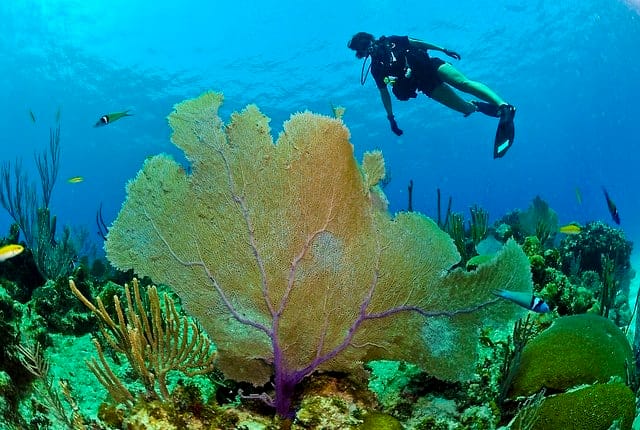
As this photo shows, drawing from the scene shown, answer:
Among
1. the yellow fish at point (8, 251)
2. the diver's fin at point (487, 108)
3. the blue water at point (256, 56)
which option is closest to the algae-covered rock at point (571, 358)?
the yellow fish at point (8, 251)

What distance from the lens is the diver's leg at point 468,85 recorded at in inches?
320

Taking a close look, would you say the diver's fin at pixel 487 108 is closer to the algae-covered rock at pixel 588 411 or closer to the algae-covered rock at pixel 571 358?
the algae-covered rock at pixel 571 358

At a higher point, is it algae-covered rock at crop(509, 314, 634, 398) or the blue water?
the blue water

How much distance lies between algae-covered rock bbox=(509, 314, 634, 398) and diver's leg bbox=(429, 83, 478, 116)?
6.85 metres

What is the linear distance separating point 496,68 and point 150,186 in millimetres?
49232

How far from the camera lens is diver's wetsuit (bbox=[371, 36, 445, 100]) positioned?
8555mm

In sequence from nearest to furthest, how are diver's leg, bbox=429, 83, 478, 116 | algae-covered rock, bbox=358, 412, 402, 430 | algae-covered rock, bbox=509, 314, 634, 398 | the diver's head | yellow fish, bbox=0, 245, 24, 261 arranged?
1. algae-covered rock, bbox=358, 412, 402, 430
2. algae-covered rock, bbox=509, 314, 634, 398
3. yellow fish, bbox=0, 245, 24, 261
4. the diver's head
5. diver's leg, bbox=429, 83, 478, 116

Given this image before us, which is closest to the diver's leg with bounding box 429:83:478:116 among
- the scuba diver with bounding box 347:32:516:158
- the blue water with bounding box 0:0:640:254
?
the scuba diver with bounding box 347:32:516:158

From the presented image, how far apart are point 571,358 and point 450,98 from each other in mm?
7355

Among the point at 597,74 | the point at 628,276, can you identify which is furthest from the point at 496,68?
the point at 628,276

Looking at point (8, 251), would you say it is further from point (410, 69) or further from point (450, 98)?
point (450, 98)

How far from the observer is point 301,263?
2.72m

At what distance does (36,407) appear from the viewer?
2682 millimetres

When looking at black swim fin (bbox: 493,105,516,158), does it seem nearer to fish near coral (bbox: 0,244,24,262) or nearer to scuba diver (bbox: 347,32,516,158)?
scuba diver (bbox: 347,32,516,158)
